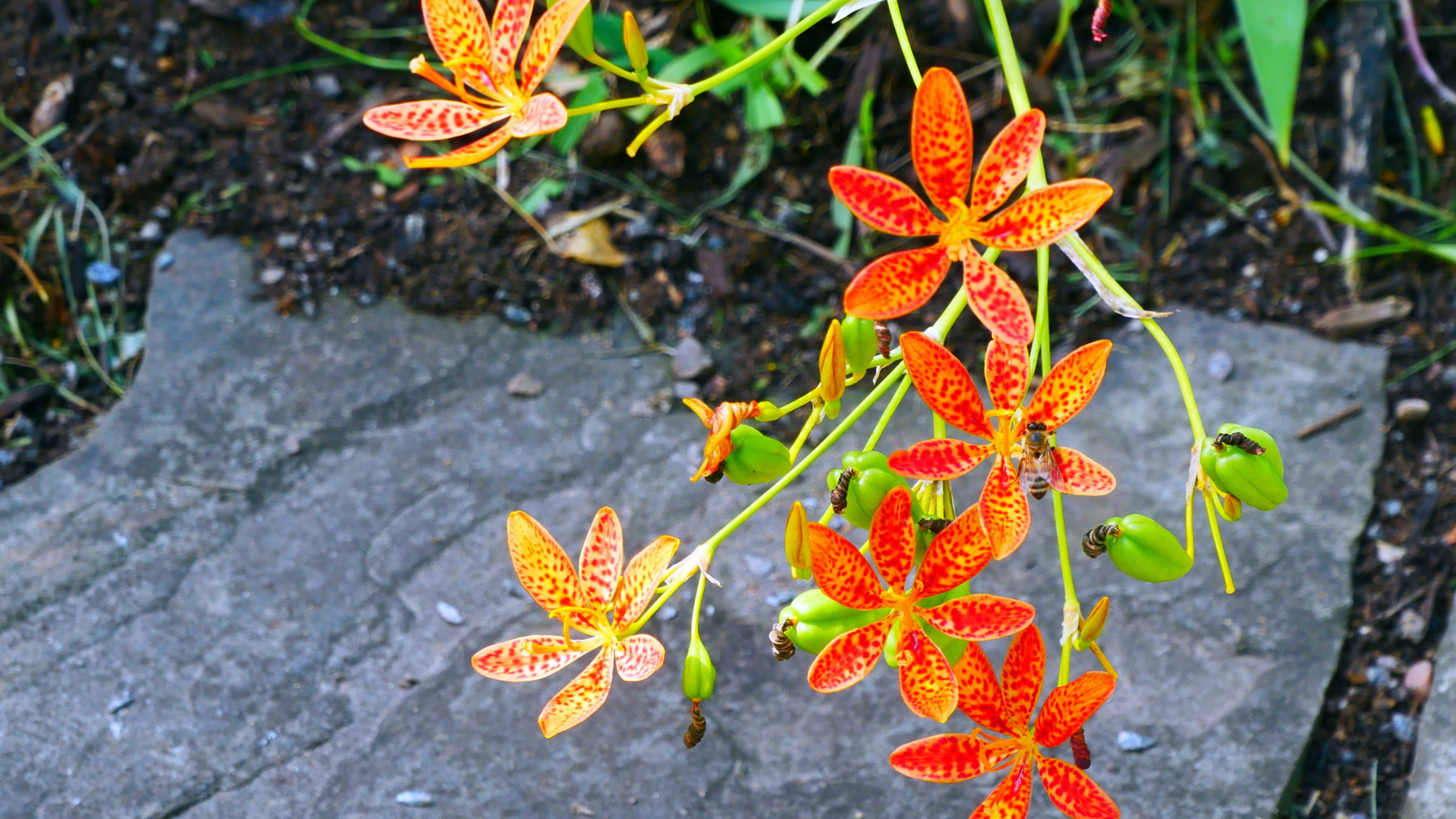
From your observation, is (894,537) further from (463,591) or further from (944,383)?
(463,591)

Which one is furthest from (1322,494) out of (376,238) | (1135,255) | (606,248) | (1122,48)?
(376,238)

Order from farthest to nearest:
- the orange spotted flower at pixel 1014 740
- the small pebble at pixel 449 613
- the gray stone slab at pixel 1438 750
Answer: the small pebble at pixel 449 613 → the gray stone slab at pixel 1438 750 → the orange spotted flower at pixel 1014 740

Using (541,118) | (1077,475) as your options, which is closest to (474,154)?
(541,118)

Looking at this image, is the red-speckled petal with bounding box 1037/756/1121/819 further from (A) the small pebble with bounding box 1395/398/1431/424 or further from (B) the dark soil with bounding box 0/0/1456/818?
(A) the small pebble with bounding box 1395/398/1431/424

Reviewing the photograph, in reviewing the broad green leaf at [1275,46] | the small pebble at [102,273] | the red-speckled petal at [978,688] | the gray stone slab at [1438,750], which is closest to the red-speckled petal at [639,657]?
the red-speckled petal at [978,688]

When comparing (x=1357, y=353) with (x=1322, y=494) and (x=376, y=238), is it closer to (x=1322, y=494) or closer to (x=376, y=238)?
(x=1322, y=494)

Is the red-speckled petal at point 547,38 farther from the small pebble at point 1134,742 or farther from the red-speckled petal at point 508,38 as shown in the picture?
the small pebble at point 1134,742
